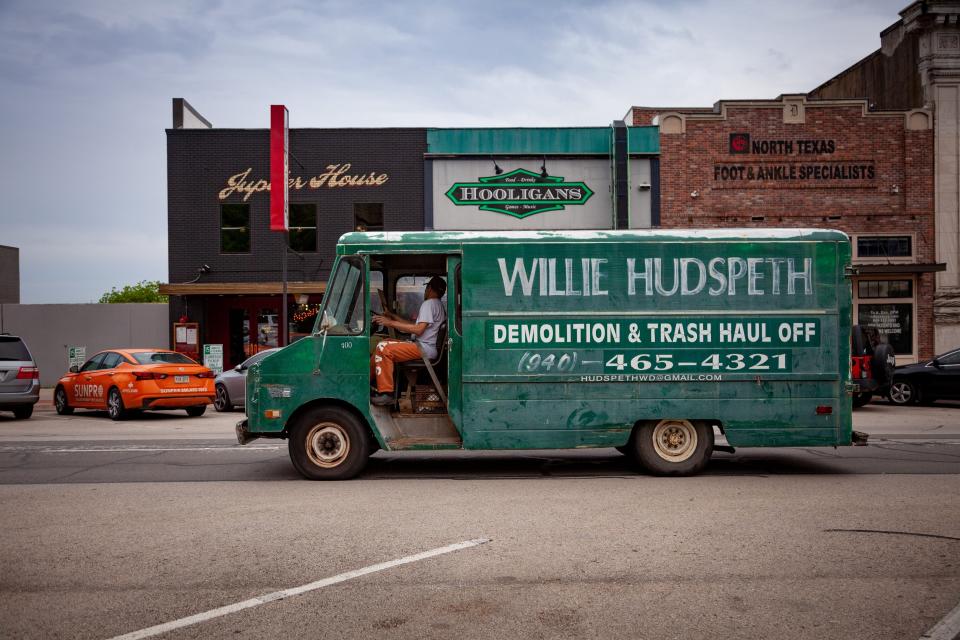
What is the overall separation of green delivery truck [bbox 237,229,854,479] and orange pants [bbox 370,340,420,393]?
0.11 metres

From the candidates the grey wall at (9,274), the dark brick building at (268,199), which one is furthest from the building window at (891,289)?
the grey wall at (9,274)

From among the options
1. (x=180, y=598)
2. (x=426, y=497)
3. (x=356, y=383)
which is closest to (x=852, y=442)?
(x=426, y=497)

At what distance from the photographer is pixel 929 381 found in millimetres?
17812

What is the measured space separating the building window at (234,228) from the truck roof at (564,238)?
18.1 m

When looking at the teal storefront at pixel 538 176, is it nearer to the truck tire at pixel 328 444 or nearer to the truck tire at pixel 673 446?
the truck tire at pixel 673 446

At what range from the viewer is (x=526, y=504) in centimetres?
729

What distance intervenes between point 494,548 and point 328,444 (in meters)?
3.53

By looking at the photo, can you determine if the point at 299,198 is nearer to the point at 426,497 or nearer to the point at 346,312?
the point at 346,312

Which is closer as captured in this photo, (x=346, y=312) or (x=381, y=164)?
(x=346, y=312)

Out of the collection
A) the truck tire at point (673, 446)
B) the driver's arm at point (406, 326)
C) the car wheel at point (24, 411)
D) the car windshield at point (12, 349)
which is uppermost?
the driver's arm at point (406, 326)

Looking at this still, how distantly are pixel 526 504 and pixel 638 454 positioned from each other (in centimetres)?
193

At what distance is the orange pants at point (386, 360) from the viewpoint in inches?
341

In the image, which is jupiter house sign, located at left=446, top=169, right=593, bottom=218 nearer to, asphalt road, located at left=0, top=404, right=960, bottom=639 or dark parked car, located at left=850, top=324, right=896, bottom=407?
dark parked car, located at left=850, top=324, right=896, bottom=407

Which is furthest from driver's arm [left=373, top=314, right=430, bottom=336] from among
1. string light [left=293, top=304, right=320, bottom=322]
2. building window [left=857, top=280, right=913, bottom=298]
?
building window [left=857, top=280, right=913, bottom=298]
